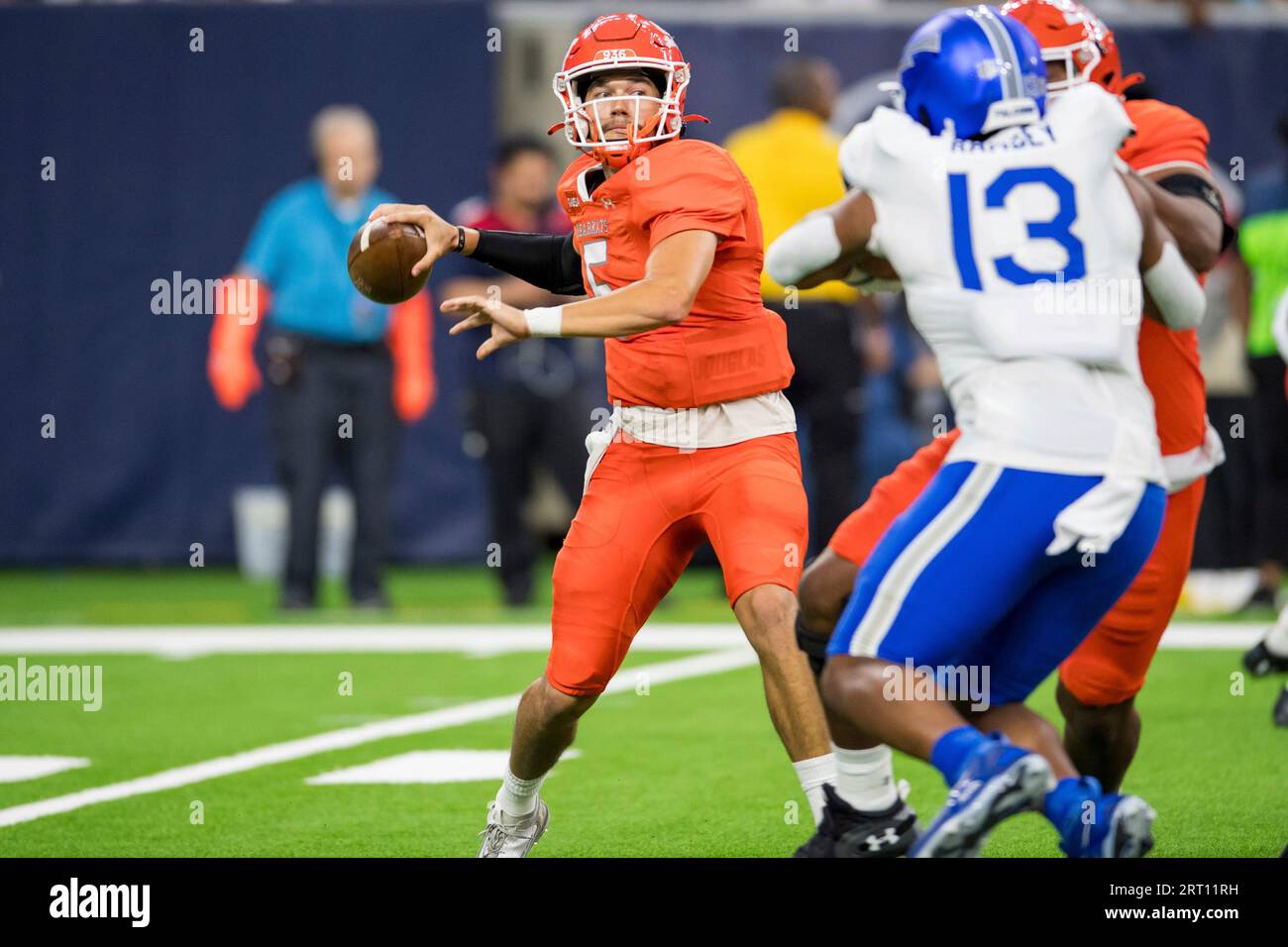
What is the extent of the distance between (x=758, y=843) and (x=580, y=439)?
5400 mm

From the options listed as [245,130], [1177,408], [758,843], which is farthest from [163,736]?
[245,130]

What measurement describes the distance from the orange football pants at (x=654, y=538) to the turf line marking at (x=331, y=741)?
1696mm

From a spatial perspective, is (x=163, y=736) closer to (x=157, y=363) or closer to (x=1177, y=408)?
(x=1177, y=408)

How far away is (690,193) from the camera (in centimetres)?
424

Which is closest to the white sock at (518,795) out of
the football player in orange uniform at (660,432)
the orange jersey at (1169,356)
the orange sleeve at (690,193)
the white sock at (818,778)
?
the football player in orange uniform at (660,432)

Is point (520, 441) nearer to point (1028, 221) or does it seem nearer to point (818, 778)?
point (818, 778)

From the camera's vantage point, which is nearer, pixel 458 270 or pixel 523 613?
pixel 523 613

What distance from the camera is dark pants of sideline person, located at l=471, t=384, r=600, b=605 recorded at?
9.83 metres

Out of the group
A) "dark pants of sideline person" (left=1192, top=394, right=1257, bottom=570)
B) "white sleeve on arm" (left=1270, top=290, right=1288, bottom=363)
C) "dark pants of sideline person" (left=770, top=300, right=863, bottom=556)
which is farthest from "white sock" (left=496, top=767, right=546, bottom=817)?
"dark pants of sideline person" (left=1192, top=394, right=1257, bottom=570)

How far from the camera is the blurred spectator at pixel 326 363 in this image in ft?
32.0

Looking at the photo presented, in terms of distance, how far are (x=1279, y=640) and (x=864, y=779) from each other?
2.97m

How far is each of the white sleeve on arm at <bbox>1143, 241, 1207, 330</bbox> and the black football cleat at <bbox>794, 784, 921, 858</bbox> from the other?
122 cm

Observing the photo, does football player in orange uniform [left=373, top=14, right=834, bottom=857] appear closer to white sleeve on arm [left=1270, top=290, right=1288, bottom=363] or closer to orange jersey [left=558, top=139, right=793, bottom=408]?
orange jersey [left=558, top=139, right=793, bottom=408]
